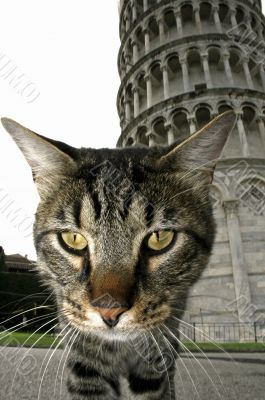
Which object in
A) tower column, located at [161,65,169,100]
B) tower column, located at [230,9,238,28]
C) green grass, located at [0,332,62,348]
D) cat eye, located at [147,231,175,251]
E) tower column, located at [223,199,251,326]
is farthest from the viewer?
tower column, located at [230,9,238,28]

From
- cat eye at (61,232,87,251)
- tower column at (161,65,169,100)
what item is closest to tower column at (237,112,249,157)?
tower column at (161,65,169,100)

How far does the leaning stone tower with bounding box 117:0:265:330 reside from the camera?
20.5 metres

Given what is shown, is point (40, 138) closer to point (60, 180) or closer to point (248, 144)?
point (60, 180)

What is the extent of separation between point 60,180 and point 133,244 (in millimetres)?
918

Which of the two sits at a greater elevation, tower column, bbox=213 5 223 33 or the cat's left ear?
tower column, bbox=213 5 223 33

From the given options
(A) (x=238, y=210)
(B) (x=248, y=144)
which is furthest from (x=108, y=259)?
(B) (x=248, y=144)

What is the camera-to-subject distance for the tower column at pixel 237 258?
19734 millimetres

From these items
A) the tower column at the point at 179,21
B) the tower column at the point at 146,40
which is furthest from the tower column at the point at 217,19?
the tower column at the point at 146,40

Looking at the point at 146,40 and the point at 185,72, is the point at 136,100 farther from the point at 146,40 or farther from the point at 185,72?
the point at 146,40

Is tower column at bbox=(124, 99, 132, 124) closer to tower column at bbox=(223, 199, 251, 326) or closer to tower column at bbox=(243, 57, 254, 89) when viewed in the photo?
tower column at bbox=(243, 57, 254, 89)

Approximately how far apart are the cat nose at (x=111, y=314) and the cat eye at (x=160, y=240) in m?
0.50

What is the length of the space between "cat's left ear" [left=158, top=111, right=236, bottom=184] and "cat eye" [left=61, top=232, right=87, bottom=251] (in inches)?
35.5

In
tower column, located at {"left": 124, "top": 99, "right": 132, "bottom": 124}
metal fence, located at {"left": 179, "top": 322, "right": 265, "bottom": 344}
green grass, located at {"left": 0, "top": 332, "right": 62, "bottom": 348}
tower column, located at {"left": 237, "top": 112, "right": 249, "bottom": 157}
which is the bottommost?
metal fence, located at {"left": 179, "top": 322, "right": 265, "bottom": 344}

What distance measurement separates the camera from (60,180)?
276cm
